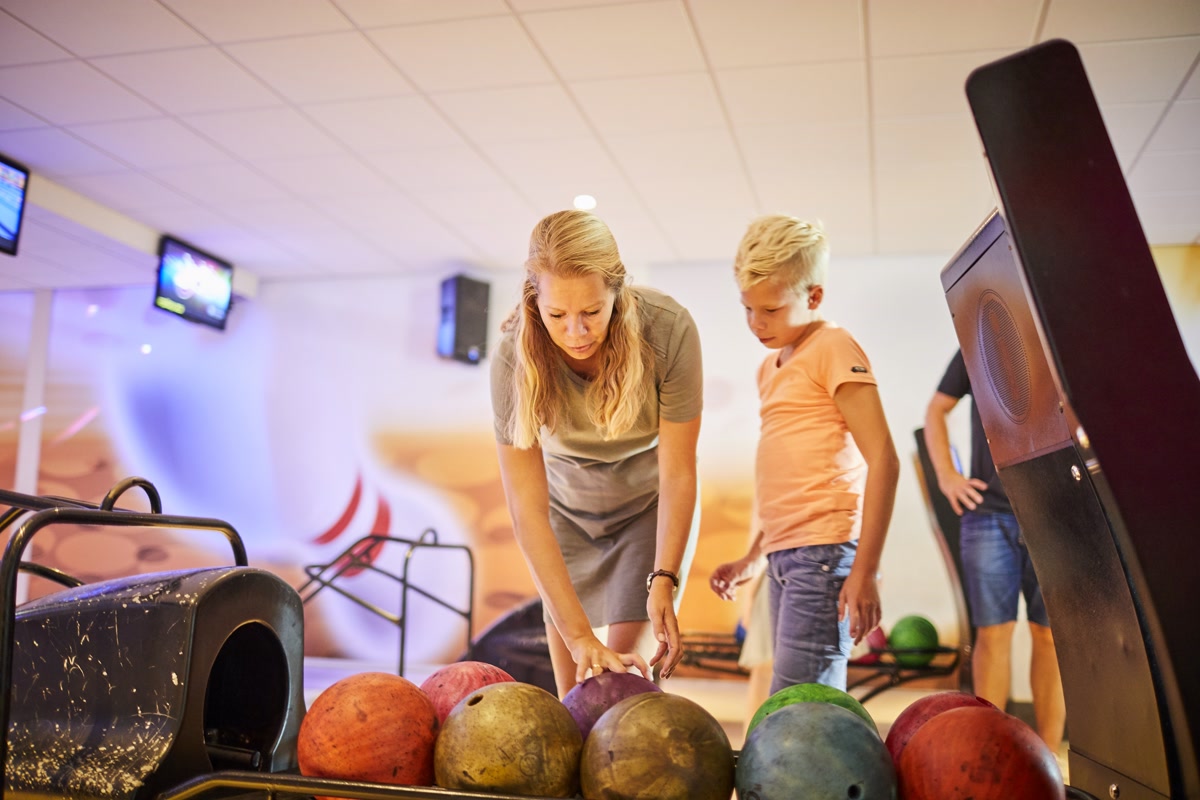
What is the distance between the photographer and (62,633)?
1330 mm

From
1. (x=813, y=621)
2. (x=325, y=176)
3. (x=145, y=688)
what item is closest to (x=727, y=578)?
(x=813, y=621)

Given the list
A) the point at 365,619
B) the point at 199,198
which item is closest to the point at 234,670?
the point at 199,198

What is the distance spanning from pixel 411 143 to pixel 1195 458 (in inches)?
173

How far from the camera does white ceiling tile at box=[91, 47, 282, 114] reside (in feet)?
13.0

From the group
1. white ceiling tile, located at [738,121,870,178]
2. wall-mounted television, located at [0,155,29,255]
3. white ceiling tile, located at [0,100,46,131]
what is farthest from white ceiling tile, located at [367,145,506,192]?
wall-mounted television, located at [0,155,29,255]

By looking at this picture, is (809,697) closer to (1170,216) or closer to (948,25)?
(948,25)

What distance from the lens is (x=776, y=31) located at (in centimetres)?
363

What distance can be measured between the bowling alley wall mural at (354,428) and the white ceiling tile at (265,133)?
210 centimetres

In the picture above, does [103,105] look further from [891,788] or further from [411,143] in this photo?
[891,788]

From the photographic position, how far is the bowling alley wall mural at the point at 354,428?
637 centimetres

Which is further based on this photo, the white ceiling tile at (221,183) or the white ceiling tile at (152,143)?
the white ceiling tile at (221,183)

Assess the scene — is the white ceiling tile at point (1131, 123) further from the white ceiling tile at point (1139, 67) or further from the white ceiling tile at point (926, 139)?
the white ceiling tile at point (926, 139)

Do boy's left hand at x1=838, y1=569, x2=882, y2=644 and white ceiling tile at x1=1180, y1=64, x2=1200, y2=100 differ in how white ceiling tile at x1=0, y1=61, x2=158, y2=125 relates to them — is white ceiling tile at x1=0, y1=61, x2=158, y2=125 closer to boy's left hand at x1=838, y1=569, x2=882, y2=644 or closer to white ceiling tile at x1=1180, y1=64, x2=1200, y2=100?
boy's left hand at x1=838, y1=569, x2=882, y2=644

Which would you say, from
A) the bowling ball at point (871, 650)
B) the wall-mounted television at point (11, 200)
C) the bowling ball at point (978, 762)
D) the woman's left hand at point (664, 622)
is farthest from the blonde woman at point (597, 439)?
Result: the wall-mounted television at point (11, 200)
